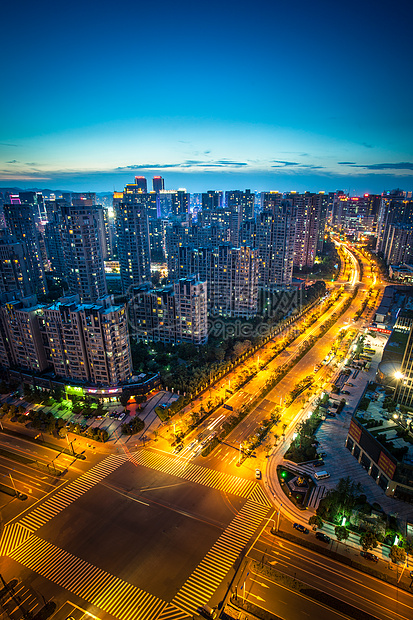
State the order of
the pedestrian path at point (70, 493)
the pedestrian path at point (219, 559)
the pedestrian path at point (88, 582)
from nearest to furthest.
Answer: the pedestrian path at point (88, 582) < the pedestrian path at point (219, 559) < the pedestrian path at point (70, 493)

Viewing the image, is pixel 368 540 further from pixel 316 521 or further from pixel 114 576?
pixel 114 576

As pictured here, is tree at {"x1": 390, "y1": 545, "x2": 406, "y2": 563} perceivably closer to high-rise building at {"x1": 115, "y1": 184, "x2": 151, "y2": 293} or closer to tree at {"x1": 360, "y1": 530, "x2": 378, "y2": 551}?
tree at {"x1": 360, "y1": 530, "x2": 378, "y2": 551}

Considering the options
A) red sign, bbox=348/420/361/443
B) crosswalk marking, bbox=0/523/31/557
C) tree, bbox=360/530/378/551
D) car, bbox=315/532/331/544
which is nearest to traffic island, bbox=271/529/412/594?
car, bbox=315/532/331/544

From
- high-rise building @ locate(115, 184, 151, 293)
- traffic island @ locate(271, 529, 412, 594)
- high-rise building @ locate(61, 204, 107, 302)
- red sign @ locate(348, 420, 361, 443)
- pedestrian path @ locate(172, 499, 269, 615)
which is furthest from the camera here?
high-rise building @ locate(115, 184, 151, 293)

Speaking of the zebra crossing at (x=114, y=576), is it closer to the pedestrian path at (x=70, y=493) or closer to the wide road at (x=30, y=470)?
the pedestrian path at (x=70, y=493)

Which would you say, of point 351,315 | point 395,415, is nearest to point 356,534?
point 395,415

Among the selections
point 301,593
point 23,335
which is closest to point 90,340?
point 23,335

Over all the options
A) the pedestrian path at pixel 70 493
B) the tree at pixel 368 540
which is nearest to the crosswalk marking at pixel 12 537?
the pedestrian path at pixel 70 493
